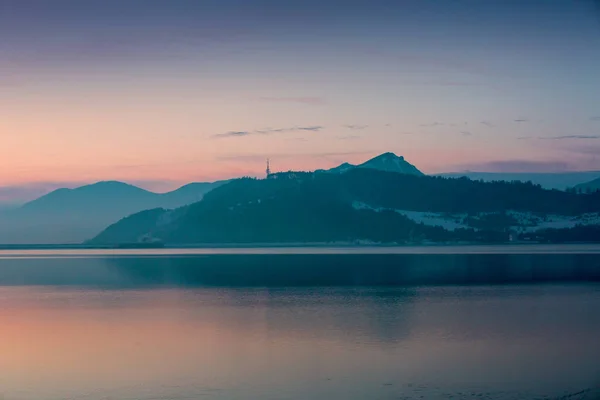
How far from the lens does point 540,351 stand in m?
30.1

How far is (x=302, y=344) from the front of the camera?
31938 millimetres

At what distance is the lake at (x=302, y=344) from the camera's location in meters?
24.2

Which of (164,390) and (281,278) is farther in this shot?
(281,278)

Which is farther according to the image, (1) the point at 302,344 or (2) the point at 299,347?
(1) the point at 302,344

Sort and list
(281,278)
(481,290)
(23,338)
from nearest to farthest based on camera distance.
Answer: (23,338), (481,290), (281,278)

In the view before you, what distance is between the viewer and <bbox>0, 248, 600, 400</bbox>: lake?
953 inches

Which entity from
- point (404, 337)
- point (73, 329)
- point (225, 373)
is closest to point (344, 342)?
point (404, 337)

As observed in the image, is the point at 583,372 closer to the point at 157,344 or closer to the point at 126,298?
the point at 157,344

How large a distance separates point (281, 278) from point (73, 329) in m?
38.9

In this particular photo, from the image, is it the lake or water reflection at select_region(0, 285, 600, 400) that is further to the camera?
water reflection at select_region(0, 285, 600, 400)

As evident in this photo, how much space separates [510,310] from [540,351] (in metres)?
14.6

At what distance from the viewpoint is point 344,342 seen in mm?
32312

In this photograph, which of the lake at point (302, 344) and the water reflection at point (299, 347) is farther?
the water reflection at point (299, 347)

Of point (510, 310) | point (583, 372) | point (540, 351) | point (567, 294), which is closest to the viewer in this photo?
point (583, 372)
